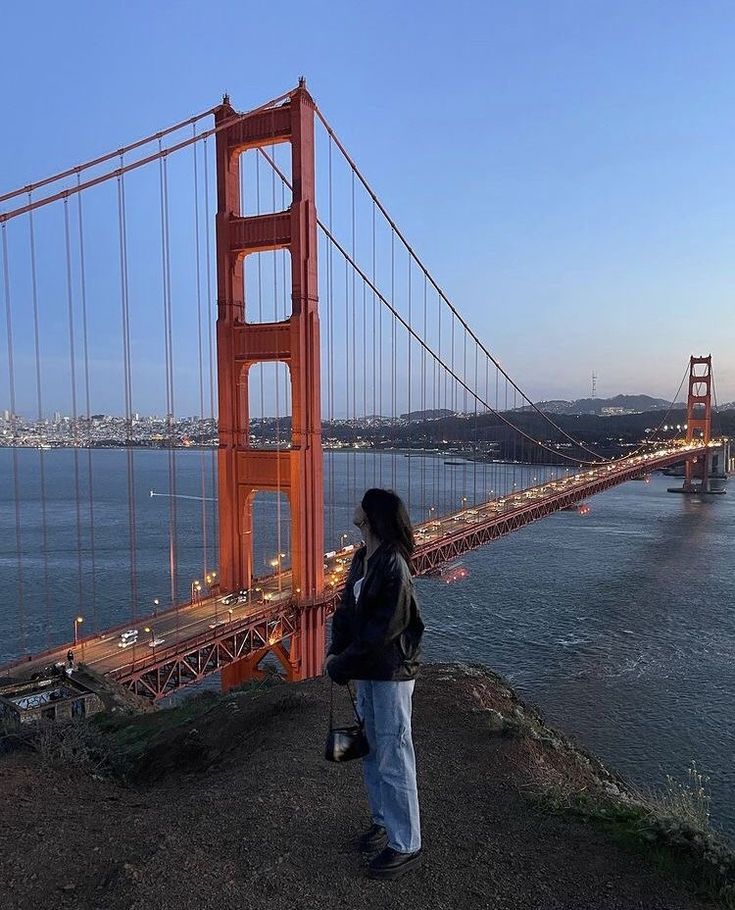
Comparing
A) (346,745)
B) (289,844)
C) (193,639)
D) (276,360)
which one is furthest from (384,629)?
(276,360)

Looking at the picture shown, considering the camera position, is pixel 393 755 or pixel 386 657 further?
pixel 393 755

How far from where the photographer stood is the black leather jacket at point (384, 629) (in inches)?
106

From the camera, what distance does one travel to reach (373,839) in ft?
10.2

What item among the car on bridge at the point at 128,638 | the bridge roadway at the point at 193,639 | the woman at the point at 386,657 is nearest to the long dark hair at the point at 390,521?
the woman at the point at 386,657

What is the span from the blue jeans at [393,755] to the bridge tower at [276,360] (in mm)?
11133

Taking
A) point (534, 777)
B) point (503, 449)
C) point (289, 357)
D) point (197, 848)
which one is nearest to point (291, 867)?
point (197, 848)

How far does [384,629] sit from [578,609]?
2306cm

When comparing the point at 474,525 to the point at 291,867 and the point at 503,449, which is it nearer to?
the point at 291,867

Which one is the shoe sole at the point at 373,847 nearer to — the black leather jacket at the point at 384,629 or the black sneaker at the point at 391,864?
the black sneaker at the point at 391,864

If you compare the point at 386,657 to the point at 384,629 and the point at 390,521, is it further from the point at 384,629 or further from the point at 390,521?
the point at 390,521

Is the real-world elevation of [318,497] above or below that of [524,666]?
above

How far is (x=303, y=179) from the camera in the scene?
13.9 m

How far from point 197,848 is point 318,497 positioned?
11.2 m

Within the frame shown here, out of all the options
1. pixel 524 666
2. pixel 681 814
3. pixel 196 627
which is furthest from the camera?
pixel 524 666
